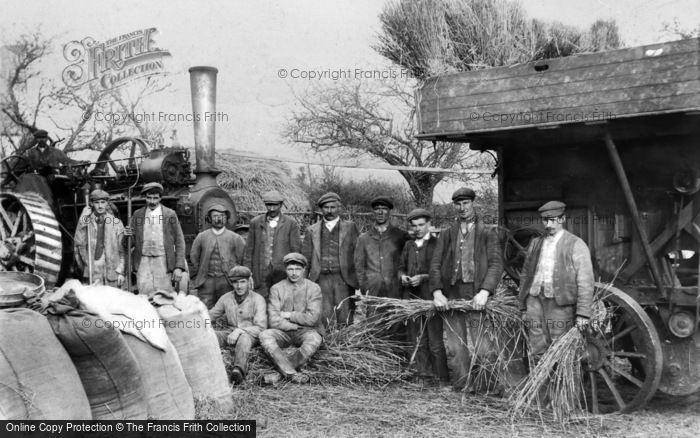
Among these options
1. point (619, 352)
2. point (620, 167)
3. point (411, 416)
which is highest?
point (620, 167)

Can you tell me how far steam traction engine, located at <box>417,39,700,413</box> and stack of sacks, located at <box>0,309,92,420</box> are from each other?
371 centimetres

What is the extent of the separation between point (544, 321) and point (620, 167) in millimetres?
1399

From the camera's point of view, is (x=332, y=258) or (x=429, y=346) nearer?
(x=429, y=346)

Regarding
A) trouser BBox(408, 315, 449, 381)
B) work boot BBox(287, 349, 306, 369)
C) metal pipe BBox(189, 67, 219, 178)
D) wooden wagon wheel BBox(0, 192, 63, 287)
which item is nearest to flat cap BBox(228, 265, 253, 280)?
work boot BBox(287, 349, 306, 369)

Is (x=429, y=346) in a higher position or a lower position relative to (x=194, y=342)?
lower

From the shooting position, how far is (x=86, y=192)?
407 inches

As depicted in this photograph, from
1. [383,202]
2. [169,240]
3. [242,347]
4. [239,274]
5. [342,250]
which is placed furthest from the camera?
[169,240]

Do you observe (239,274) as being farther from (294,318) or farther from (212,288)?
(212,288)

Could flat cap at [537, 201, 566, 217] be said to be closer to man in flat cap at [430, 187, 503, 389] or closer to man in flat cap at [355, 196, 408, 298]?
man in flat cap at [430, 187, 503, 389]

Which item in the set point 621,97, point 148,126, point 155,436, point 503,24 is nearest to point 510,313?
point 621,97

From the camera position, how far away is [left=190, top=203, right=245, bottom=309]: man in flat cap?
8.14 metres

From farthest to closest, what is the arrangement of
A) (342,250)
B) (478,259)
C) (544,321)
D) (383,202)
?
(342,250)
(383,202)
(478,259)
(544,321)

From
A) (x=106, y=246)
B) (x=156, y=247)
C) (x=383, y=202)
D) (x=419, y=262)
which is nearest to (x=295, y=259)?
(x=383, y=202)

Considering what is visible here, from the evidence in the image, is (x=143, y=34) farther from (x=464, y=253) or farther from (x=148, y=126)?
(x=148, y=126)
